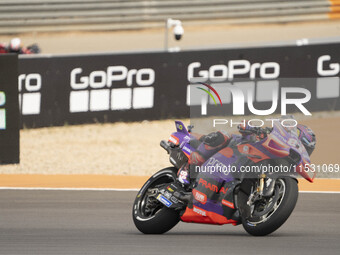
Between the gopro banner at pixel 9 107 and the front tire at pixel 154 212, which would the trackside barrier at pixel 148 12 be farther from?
the front tire at pixel 154 212

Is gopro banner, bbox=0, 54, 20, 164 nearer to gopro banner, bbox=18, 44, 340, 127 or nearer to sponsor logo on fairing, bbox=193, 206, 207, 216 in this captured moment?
gopro banner, bbox=18, 44, 340, 127

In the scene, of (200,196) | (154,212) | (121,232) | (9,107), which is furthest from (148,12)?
(200,196)

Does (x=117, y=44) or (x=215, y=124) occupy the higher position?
(x=215, y=124)

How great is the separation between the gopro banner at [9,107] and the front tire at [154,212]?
6.75m

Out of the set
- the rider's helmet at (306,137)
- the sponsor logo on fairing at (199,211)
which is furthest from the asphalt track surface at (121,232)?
the rider's helmet at (306,137)

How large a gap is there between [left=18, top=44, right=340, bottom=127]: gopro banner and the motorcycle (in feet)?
31.1

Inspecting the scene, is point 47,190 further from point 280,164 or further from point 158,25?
point 158,25

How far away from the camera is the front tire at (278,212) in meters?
8.12

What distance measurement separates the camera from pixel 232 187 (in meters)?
8.51

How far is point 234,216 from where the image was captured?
8.55 m

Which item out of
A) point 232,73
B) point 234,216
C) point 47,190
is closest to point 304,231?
point 234,216

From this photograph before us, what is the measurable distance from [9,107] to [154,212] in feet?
22.6

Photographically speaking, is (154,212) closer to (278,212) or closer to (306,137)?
(278,212)

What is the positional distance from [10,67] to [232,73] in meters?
4.83
